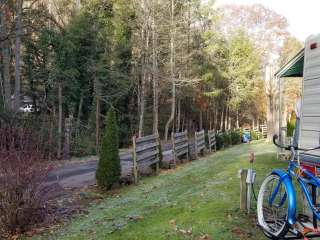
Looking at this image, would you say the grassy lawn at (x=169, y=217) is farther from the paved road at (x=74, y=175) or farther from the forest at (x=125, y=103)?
the paved road at (x=74, y=175)

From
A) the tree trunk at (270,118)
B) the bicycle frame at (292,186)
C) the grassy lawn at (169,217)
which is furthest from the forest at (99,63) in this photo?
the bicycle frame at (292,186)

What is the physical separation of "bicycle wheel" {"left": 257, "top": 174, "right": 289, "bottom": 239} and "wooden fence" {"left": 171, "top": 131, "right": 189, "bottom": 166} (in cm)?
1054

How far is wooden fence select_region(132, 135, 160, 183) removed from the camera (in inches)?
460

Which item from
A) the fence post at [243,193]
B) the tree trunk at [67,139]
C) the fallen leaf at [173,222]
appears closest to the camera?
the fallen leaf at [173,222]

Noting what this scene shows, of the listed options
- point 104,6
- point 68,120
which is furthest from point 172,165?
point 104,6

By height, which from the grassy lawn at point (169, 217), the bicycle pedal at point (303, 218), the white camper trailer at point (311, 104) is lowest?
the grassy lawn at point (169, 217)

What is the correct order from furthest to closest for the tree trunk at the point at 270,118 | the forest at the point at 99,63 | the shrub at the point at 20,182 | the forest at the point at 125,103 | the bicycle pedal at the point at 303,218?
the tree trunk at the point at 270,118 < the forest at the point at 99,63 < the forest at the point at 125,103 < the shrub at the point at 20,182 < the bicycle pedal at the point at 303,218

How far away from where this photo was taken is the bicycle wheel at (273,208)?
16.1 ft

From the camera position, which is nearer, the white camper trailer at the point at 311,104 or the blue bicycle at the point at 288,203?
the blue bicycle at the point at 288,203

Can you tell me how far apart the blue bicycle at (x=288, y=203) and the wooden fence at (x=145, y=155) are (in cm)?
652

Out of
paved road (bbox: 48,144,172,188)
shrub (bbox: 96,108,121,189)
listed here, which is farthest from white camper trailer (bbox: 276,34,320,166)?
paved road (bbox: 48,144,172,188)

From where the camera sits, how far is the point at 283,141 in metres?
13.5

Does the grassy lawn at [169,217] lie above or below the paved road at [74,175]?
above

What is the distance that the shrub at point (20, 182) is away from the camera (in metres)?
6.75
